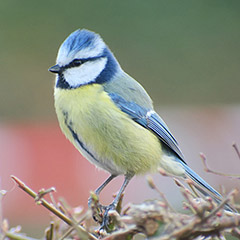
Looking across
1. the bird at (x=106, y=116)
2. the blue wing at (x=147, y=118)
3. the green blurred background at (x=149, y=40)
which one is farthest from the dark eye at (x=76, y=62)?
the green blurred background at (x=149, y=40)

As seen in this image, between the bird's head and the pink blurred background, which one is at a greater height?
the bird's head

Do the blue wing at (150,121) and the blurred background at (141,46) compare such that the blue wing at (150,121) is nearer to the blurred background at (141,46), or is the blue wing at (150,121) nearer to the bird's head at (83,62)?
the bird's head at (83,62)

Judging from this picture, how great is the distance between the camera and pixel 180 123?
3.22 meters

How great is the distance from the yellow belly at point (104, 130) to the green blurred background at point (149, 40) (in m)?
3.19

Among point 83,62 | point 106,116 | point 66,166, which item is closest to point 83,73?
point 83,62

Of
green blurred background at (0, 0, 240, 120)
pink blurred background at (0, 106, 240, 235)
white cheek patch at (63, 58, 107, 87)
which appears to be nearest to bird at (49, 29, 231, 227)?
white cheek patch at (63, 58, 107, 87)

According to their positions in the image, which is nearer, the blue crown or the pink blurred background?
the blue crown

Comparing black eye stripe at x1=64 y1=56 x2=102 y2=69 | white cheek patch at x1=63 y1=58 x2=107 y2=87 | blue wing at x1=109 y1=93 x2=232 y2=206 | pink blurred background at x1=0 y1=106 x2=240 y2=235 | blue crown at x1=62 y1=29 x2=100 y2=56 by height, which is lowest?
pink blurred background at x1=0 y1=106 x2=240 y2=235

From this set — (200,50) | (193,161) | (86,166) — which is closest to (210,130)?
(193,161)

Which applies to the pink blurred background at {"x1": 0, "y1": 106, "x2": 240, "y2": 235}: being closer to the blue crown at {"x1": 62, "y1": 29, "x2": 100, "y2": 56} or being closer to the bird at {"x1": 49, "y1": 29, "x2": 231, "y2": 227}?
the bird at {"x1": 49, "y1": 29, "x2": 231, "y2": 227}

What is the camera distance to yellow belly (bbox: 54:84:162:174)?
1229 millimetres

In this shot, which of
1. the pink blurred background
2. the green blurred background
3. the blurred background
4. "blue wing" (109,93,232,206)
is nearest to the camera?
"blue wing" (109,93,232,206)

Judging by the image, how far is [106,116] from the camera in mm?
1254

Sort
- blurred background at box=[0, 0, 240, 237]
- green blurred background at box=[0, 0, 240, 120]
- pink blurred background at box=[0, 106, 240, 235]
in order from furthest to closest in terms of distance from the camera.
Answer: green blurred background at box=[0, 0, 240, 120], blurred background at box=[0, 0, 240, 237], pink blurred background at box=[0, 106, 240, 235]
